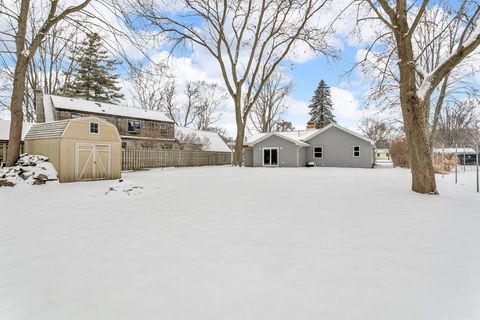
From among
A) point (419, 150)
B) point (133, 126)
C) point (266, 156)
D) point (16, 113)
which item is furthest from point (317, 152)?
point (16, 113)

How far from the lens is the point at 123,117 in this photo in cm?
2414

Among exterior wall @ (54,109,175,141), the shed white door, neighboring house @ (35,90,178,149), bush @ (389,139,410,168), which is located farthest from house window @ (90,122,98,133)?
bush @ (389,139,410,168)

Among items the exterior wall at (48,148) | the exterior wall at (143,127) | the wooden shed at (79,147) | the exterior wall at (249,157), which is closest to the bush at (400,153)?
the exterior wall at (249,157)

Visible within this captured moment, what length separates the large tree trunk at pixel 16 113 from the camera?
9.53 meters

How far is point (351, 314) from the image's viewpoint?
1.96m

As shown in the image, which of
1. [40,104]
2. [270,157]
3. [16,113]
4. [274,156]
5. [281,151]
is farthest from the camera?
[270,157]

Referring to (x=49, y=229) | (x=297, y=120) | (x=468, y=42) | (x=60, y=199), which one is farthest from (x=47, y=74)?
(x=297, y=120)

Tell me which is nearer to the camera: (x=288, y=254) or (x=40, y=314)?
(x=40, y=314)

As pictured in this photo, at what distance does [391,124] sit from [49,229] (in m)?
21.5

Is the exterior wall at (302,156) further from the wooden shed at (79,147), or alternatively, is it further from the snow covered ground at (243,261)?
the snow covered ground at (243,261)

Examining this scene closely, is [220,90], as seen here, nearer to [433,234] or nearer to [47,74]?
[47,74]

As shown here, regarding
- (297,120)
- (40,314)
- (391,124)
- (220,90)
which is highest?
(220,90)

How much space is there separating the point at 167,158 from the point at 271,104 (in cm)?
1822

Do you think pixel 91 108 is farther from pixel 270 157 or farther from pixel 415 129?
pixel 415 129
